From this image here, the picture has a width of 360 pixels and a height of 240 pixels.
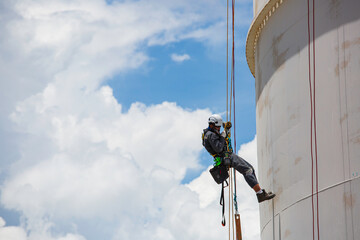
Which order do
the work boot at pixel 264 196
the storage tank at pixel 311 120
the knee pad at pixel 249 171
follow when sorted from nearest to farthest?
1. the storage tank at pixel 311 120
2. the work boot at pixel 264 196
3. the knee pad at pixel 249 171

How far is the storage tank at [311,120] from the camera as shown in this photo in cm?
1273

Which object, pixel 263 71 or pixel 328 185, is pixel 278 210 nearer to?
pixel 328 185

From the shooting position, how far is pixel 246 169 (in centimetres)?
1522

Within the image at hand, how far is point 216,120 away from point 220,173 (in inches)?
47.8

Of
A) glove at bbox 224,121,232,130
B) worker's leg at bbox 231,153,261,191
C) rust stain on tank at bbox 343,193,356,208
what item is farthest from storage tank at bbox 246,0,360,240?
glove at bbox 224,121,232,130

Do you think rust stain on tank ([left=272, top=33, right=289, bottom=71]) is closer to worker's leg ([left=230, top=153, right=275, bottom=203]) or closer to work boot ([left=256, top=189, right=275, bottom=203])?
worker's leg ([left=230, top=153, right=275, bottom=203])

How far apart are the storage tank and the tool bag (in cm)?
88

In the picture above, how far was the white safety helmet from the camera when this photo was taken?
15.5 meters

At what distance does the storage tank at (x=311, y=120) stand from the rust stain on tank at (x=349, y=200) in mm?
18

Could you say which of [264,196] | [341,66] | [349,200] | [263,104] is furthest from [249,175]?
[341,66]

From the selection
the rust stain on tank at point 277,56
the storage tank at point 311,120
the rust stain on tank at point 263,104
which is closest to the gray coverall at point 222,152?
the storage tank at point 311,120

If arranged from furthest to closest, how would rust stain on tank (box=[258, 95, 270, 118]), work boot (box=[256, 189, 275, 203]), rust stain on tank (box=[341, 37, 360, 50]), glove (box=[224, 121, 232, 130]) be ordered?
glove (box=[224, 121, 232, 130]), rust stain on tank (box=[258, 95, 270, 118]), work boot (box=[256, 189, 275, 203]), rust stain on tank (box=[341, 37, 360, 50])

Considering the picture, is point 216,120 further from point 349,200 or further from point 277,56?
point 349,200

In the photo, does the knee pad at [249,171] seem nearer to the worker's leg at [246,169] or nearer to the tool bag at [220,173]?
the worker's leg at [246,169]
